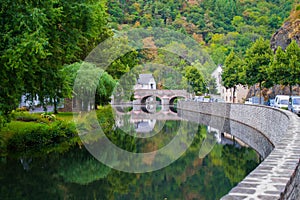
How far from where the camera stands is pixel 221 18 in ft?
315

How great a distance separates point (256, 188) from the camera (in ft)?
16.2

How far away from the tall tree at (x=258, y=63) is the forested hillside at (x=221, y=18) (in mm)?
35566

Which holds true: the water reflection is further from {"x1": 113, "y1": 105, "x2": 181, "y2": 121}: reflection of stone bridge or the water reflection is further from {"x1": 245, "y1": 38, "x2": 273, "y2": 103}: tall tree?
{"x1": 113, "y1": 105, "x2": 181, "y2": 121}: reflection of stone bridge

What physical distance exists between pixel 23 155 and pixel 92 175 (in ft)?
14.9

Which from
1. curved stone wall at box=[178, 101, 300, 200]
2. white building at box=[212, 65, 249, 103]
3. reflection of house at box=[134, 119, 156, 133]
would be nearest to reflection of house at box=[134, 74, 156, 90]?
white building at box=[212, 65, 249, 103]

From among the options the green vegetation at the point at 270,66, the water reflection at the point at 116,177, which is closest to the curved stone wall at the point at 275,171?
the water reflection at the point at 116,177

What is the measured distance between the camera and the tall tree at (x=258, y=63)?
132 feet

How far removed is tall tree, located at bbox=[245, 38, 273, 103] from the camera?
40.3 m

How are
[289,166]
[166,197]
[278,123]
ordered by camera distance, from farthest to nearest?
[278,123] < [166,197] < [289,166]

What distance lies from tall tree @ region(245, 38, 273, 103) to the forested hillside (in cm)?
3557

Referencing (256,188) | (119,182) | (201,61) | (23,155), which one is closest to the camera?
(256,188)

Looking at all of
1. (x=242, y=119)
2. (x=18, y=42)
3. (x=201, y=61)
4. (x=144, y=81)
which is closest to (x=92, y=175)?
(x=18, y=42)

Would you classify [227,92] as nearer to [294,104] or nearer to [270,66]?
[270,66]

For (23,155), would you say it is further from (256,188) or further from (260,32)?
(260,32)
